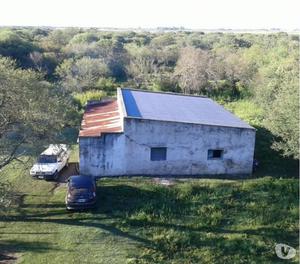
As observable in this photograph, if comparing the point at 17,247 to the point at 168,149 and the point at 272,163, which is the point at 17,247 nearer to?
the point at 168,149

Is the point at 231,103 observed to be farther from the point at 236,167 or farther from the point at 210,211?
the point at 210,211

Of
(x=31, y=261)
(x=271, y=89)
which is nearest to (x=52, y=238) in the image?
(x=31, y=261)

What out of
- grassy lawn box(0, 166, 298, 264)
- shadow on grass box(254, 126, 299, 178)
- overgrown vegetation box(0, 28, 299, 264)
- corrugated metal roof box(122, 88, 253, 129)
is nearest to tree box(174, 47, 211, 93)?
corrugated metal roof box(122, 88, 253, 129)

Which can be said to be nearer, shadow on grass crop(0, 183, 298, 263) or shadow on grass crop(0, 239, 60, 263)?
shadow on grass crop(0, 239, 60, 263)

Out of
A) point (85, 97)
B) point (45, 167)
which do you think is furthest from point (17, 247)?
point (85, 97)

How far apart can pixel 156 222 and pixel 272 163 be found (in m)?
10.3

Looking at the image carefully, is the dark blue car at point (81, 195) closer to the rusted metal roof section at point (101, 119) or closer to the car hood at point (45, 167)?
the car hood at point (45, 167)

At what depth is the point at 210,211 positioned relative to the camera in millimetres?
18203

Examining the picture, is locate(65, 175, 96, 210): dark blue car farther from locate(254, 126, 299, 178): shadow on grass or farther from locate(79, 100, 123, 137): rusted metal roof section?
locate(254, 126, 299, 178): shadow on grass

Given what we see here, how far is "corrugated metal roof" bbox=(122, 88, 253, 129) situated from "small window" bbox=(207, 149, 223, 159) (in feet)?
4.86

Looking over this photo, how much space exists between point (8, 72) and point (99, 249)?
27.9 ft

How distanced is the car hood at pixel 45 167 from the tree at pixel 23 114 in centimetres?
285

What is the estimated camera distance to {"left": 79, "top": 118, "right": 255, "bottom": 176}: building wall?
2227cm

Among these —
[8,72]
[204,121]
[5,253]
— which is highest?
[8,72]
